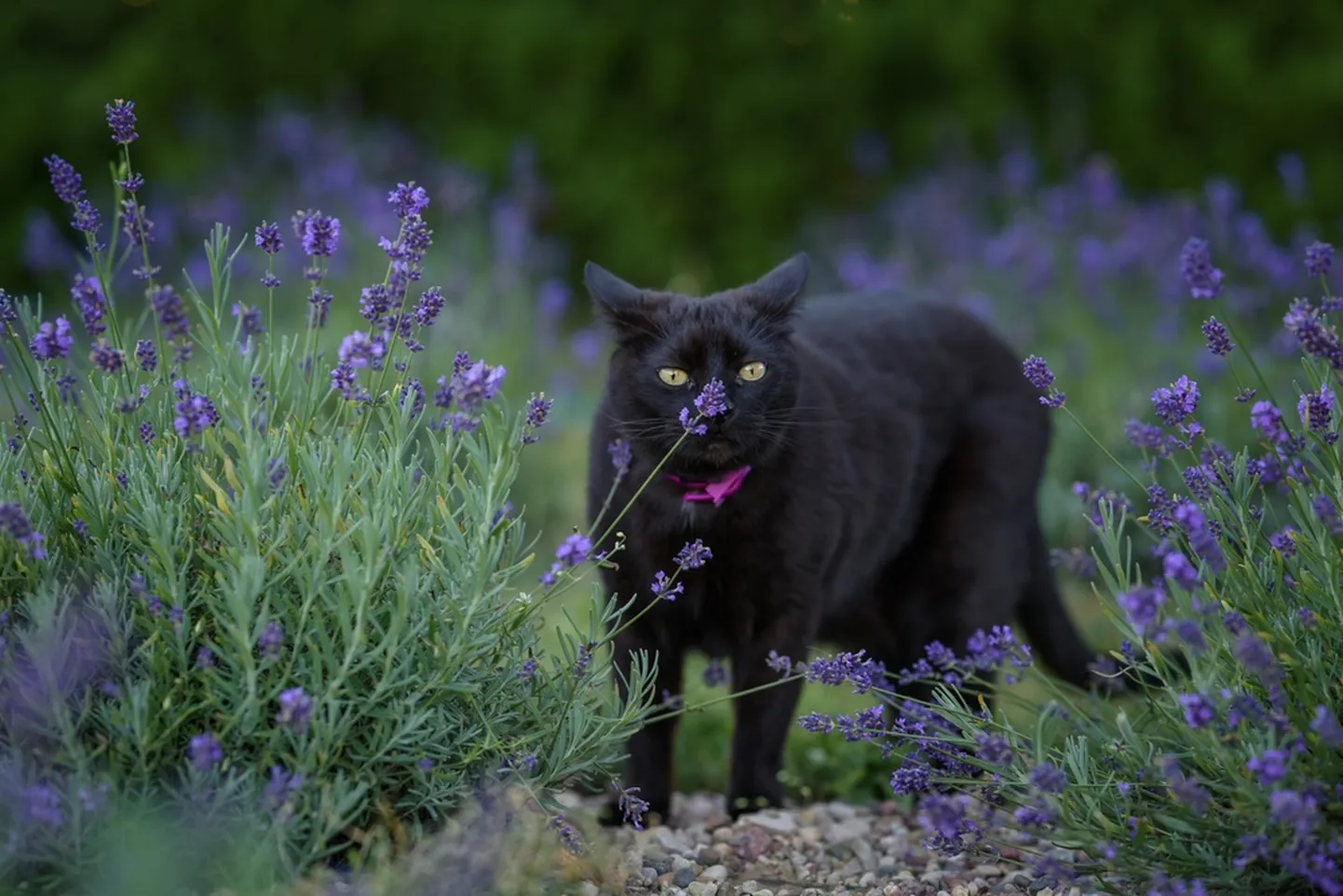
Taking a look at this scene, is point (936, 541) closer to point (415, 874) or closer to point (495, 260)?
point (415, 874)

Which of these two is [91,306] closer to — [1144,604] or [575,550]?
[575,550]

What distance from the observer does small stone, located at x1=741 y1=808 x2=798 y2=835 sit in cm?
301

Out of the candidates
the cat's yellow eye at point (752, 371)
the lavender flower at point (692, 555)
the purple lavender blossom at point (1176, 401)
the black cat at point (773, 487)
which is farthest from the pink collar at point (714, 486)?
the purple lavender blossom at point (1176, 401)

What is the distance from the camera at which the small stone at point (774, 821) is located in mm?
3014

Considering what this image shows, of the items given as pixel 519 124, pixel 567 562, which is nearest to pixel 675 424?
pixel 567 562

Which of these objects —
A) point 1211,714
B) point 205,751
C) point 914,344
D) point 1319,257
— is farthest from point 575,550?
point 914,344

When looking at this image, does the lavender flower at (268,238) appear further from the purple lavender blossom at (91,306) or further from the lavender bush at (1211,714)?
the lavender bush at (1211,714)

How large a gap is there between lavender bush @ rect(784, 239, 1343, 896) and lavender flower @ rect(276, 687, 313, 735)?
90 cm

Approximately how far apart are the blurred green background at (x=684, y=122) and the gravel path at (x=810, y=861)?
146 inches

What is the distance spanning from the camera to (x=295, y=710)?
6.19ft

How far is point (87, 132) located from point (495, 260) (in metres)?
2.62

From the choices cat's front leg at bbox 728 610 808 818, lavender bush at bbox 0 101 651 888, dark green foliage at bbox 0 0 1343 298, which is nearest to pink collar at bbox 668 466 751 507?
cat's front leg at bbox 728 610 808 818

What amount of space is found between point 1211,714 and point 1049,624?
1854mm

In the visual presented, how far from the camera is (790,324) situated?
308cm
